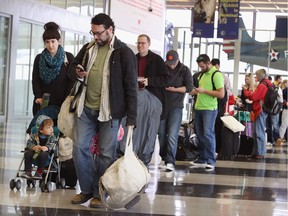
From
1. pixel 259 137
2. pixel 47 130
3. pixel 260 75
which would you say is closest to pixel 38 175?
pixel 47 130

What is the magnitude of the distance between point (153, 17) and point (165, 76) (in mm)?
24779

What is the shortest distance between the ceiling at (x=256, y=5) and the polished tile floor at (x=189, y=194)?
3167 cm

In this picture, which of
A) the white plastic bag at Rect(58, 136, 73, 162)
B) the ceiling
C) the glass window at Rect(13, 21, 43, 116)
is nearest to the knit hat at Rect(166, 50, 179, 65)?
the white plastic bag at Rect(58, 136, 73, 162)

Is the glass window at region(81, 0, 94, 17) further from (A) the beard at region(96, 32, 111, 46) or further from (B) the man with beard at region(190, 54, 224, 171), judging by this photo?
(A) the beard at region(96, 32, 111, 46)

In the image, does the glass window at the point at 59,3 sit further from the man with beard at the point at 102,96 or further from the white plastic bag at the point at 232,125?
the man with beard at the point at 102,96

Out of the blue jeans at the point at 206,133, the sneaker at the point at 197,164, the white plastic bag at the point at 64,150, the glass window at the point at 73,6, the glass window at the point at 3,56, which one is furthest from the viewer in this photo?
the glass window at the point at 73,6

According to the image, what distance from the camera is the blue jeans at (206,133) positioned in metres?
10.8

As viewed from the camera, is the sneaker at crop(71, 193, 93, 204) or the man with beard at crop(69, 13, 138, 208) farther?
the sneaker at crop(71, 193, 93, 204)

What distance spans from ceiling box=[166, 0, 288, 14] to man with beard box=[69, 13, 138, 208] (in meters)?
35.3

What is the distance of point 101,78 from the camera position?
653 centimetres

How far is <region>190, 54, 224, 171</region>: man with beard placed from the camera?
35.2ft

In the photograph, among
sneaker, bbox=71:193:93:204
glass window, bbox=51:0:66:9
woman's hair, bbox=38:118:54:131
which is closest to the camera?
sneaker, bbox=71:193:93:204

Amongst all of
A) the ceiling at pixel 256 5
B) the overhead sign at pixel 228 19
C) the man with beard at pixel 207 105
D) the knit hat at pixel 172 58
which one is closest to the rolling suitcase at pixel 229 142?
the man with beard at pixel 207 105

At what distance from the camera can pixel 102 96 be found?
→ 6.48m
